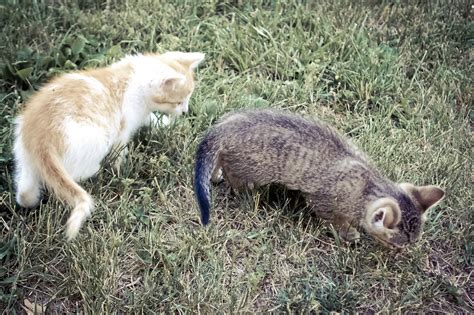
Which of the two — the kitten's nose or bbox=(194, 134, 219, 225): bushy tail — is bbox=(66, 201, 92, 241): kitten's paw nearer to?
bbox=(194, 134, 219, 225): bushy tail

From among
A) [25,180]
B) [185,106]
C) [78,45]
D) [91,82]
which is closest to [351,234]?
[185,106]

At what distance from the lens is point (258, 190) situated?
14.0 ft

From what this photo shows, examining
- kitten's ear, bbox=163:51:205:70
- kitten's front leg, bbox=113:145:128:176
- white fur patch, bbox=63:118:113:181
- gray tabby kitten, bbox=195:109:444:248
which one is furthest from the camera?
kitten's ear, bbox=163:51:205:70

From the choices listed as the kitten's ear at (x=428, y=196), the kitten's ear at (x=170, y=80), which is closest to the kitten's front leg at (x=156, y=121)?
the kitten's ear at (x=170, y=80)

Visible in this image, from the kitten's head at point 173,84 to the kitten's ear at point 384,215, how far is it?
1502 mm

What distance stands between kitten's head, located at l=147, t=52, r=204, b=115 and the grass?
0.15m

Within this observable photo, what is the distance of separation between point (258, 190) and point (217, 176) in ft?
1.02

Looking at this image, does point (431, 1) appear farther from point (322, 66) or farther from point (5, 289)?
point (5, 289)

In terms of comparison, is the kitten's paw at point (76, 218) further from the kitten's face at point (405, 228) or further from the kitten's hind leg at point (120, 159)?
the kitten's face at point (405, 228)

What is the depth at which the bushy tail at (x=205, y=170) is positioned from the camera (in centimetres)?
387

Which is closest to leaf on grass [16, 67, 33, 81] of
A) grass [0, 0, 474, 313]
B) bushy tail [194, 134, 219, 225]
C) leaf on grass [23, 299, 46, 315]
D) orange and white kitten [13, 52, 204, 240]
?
grass [0, 0, 474, 313]

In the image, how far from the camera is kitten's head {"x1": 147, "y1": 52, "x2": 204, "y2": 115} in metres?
4.42

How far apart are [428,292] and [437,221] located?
2.02 feet

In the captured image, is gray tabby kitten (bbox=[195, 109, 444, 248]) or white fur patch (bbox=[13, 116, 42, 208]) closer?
white fur patch (bbox=[13, 116, 42, 208])
